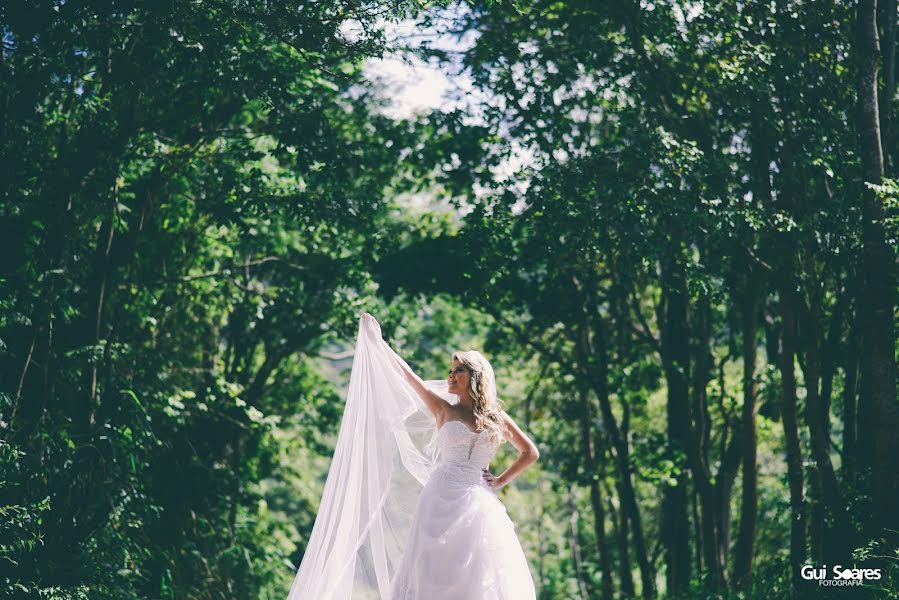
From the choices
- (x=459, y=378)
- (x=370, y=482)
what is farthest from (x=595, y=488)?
(x=459, y=378)

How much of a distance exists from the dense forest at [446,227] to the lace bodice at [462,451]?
11.0 ft

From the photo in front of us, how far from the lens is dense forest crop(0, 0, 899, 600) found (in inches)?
317

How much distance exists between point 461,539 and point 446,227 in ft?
29.6

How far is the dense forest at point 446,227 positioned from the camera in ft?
26.4

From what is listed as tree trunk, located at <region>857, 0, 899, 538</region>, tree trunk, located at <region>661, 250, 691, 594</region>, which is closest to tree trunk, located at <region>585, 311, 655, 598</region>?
tree trunk, located at <region>661, 250, 691, 594</region>

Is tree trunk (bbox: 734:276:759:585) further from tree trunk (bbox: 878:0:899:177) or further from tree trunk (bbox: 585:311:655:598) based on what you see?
tree trunk (bbox: 585:311:655:598)

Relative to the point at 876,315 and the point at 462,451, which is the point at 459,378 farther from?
the point at 876,315

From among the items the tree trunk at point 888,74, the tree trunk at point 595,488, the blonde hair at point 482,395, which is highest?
the tree trunk at point 888,74

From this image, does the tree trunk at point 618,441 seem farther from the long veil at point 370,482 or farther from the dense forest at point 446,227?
the long veil at point 370,482

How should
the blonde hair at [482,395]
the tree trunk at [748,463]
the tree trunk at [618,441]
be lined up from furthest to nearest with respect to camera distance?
the tree trunk at [618,441], the tree trunk at [748,463], the blonde hair at [482,395]

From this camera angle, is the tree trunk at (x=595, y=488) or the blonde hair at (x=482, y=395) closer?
the blonde hair at (x=482, y=395)

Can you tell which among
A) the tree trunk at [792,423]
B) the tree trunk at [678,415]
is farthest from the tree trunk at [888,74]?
the tree trunk at [678,415]

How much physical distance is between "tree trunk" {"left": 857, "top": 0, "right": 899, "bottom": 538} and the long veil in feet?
13.3

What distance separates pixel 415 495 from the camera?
6941mm
